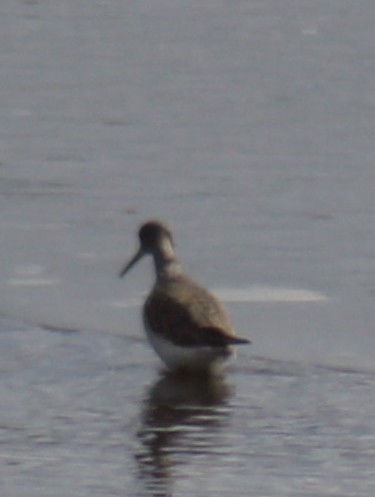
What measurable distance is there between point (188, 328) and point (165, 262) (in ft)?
2.95

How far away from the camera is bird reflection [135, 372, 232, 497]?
7551 millimetres

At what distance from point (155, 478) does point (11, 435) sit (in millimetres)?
787

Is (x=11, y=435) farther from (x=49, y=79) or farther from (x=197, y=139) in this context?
(x=49, y=79)

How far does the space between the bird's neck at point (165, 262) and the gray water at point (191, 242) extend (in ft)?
0.87

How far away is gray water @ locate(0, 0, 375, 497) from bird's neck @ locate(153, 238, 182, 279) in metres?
0.27

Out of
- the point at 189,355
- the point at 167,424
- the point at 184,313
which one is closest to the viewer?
the point at 167,424

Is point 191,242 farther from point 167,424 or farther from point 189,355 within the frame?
point 167,424

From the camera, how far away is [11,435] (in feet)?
26.1

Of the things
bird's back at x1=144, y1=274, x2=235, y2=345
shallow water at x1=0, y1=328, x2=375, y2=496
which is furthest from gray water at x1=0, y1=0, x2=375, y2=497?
bird's back at x1=144, y1=274, x2=235, y2=345

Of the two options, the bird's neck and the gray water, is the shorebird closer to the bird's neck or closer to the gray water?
the gray water

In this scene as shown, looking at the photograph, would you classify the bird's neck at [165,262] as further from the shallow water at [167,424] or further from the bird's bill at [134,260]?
the shallow water at [167,424]

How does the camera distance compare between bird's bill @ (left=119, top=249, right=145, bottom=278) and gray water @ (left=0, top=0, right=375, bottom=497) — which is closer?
gray water @ (left=0, top=0, right=375, bottom=497)

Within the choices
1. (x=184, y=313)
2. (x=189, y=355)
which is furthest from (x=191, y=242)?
(x=189, y=355)

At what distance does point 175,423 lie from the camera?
8398 millimetres
